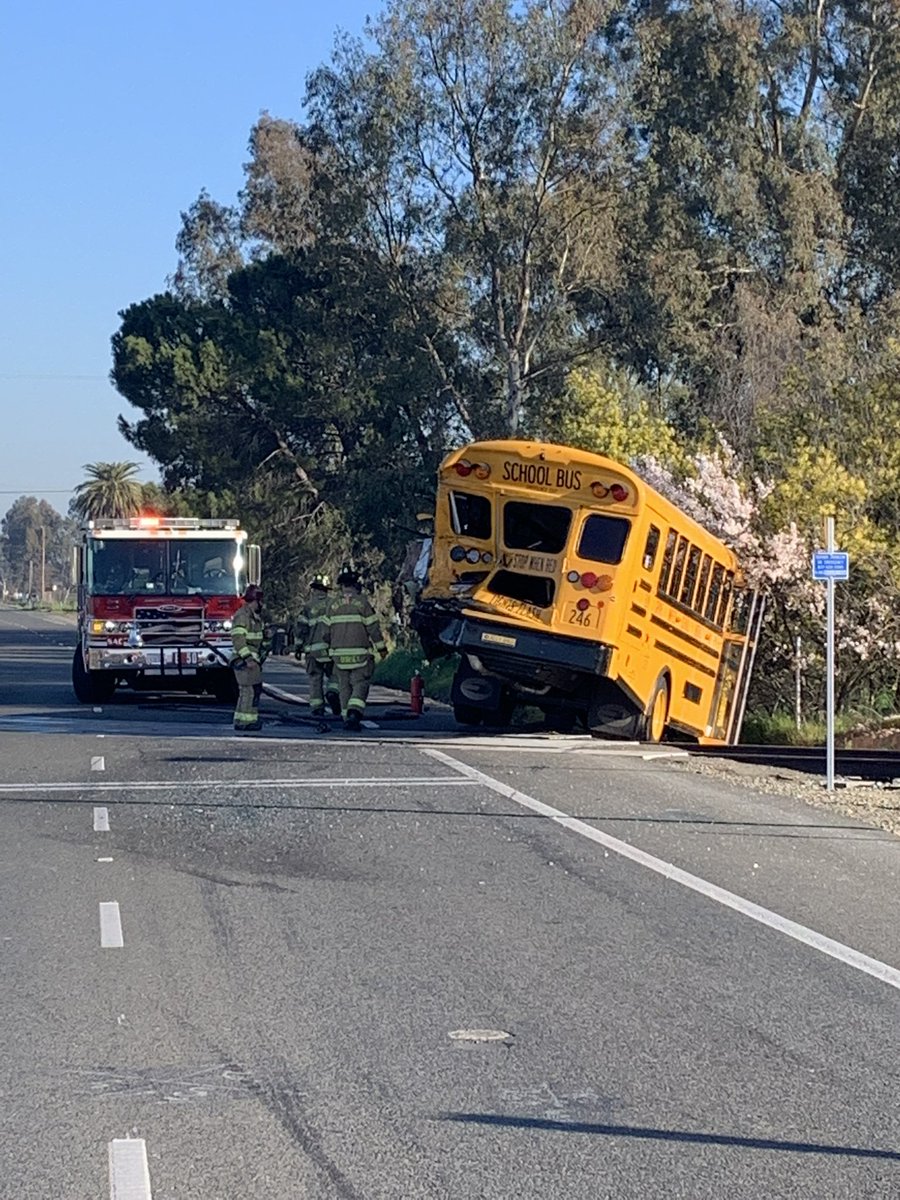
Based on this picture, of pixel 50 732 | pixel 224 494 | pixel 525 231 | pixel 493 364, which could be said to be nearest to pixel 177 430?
pixel 224 494

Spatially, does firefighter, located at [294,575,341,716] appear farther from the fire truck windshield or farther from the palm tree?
the palm tree

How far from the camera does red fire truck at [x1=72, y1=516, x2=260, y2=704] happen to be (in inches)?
987

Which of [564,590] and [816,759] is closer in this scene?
[564,590]

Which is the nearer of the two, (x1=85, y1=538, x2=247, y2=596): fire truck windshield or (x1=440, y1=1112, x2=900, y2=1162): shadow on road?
(x1=440, y1=1112, x2=900, y2=1162): shadow on road

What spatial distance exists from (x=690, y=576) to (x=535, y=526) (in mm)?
2489

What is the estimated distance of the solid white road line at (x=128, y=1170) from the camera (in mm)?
5160

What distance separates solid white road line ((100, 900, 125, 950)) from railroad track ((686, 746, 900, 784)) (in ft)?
35.6

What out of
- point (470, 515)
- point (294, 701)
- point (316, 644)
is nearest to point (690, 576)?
point (470, 515)

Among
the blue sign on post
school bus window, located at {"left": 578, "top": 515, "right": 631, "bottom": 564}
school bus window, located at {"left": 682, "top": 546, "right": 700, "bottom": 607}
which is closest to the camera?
the blue sign on post

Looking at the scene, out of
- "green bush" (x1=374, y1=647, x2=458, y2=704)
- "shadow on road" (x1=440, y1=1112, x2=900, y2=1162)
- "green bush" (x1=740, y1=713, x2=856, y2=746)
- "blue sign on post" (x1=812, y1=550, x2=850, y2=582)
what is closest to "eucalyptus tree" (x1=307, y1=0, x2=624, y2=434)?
"green bush" (x1=374, y1=647, x2=458, y2=704)

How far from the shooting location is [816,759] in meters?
20.1

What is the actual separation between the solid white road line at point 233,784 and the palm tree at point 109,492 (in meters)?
69.0

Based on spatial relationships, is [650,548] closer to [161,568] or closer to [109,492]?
[161,568]

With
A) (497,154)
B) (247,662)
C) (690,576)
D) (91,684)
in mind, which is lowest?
(91,684)
